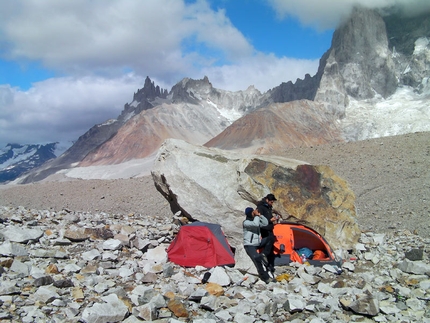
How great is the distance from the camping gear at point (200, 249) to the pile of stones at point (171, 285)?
13.5 inches

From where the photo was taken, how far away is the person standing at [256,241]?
9.20m

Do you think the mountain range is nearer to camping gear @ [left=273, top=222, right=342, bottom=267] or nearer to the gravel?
the gravel

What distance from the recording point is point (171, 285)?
853 cm

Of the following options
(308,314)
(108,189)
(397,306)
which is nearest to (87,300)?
(308,314)

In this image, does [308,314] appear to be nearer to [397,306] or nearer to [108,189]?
[397,306]

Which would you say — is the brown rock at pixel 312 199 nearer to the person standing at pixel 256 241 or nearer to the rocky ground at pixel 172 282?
the rocky ground at pixel 172 282

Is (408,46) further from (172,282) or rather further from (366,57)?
(172,282)

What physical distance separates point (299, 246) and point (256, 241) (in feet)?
8.59

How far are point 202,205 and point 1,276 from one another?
552 centimetres

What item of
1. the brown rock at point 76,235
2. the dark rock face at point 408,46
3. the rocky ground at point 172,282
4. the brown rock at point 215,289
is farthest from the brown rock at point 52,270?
the dark rock face at point 408,46

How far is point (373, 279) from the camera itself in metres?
9.34

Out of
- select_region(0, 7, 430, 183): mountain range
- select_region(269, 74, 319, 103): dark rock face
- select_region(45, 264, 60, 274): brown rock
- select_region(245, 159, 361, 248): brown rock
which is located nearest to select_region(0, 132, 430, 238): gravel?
select_region(245, 159, 361, 248): brown rock

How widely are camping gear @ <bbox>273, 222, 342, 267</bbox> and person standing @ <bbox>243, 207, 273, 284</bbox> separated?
1084 millimetres

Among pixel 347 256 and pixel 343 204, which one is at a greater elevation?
pixel 343 204
